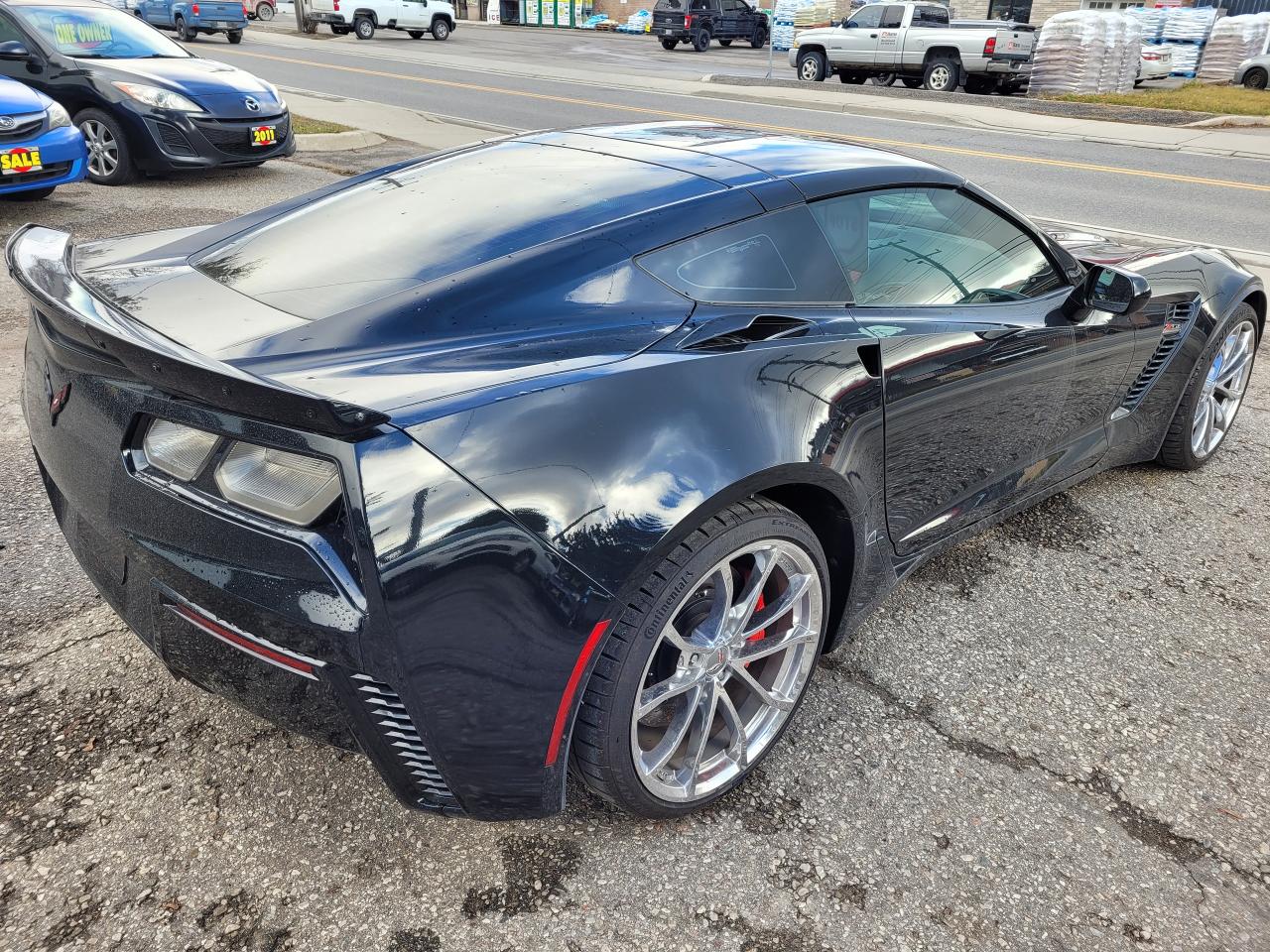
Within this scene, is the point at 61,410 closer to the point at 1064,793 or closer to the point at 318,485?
the point at 318,485

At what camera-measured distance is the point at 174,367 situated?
5.60ft

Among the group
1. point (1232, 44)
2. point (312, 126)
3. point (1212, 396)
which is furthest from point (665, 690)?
point (1232, 44)

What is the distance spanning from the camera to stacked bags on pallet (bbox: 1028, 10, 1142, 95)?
64.7 feet

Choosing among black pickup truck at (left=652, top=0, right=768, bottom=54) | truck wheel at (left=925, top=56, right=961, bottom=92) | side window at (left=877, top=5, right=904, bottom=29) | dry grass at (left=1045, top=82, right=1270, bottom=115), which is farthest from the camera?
black pickup truck at (left=652, top=0, right=768, bottom=54)

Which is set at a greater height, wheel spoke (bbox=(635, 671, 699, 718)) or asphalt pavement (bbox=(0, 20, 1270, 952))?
wheel spoke (bbox=(635, 671, 699, 718))

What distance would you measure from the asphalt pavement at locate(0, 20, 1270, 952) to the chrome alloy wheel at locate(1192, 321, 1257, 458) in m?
1.18

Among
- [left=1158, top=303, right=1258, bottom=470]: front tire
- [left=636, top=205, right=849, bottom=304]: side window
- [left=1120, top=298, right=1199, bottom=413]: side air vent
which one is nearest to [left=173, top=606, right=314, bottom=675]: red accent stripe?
[left=636, top=205, right=849, bottom=304]: side window

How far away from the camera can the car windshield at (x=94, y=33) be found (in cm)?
857

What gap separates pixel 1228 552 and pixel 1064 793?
174 cm

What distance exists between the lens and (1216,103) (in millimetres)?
18266

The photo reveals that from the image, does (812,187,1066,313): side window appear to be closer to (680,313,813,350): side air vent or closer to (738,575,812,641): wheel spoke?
(680,313,813,350): side air vent

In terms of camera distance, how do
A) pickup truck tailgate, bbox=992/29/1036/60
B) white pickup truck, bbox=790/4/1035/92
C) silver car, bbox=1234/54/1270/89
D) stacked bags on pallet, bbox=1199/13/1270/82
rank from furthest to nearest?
1. stacked bags on pallet, bbox=1199/13/1270/82
2. silver car, bbox=1234/54/1270/89
3. white pickup truck, bbox=790/4/1035/92
4. pickup truck tailgate, bbox=992/29/1036/60

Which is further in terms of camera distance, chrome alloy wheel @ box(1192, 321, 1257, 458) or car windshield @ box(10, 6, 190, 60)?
car windshield @ box(10, 6, 190, 60)

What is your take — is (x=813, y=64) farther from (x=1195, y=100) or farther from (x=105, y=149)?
(x=105, y=149)
